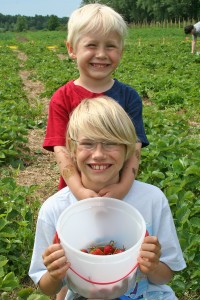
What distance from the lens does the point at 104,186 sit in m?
2.32

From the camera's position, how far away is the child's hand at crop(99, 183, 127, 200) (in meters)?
2.26

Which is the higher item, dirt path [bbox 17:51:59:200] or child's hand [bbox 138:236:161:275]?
child's hand [bbox 138:236:161:275]

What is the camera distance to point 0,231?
3574 millimetres

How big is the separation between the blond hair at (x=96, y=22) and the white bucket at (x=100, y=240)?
1.09 m

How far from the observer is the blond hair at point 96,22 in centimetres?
265

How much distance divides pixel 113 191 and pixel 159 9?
65.6 metres

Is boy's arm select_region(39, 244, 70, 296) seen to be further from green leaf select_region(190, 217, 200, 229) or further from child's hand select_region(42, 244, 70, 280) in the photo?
green leaf select_region(190, 217, 200, 229)

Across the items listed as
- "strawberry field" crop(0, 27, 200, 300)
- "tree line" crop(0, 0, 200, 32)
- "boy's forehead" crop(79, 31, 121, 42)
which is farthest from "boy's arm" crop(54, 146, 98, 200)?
"tree line" crop(0, 0, 200, 32)

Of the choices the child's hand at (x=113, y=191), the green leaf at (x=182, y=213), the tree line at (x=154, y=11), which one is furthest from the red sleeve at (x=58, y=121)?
the tree line at (x=154, y=11)

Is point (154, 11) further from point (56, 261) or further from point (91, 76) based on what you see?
point (56, 261)

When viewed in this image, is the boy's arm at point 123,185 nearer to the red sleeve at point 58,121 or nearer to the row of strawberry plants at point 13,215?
the red sleeve at point 58,121

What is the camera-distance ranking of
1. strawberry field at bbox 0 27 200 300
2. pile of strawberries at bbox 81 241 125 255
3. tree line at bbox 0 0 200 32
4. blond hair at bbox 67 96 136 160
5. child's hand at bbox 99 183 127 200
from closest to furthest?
pile of strawberries at bbox 81 241 125 255 → blond hair at bbox 67 96 136 160 → child's hand at bbox 99 183 127 200 → strawberry field at bbox 0 27 200 300 → tree line at bbox 0 0 200 32

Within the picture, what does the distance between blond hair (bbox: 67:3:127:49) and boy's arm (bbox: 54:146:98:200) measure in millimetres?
696

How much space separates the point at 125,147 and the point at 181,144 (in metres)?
3.14
